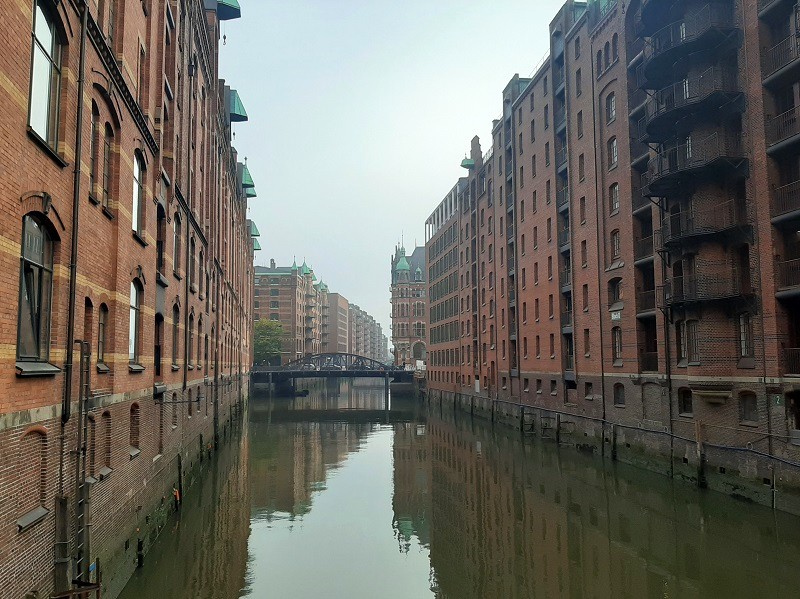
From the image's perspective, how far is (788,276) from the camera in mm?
→ 20312

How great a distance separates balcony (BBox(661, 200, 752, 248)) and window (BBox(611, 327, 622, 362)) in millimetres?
7734

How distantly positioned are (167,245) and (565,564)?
48.9ft

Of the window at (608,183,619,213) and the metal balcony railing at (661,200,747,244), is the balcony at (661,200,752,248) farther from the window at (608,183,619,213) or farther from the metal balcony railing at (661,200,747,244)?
the window at (608,183,619,213)

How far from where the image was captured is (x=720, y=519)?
18.8 metres

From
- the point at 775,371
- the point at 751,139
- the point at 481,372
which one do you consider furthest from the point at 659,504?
the point at 481,372

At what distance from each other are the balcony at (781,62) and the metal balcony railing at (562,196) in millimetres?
17130

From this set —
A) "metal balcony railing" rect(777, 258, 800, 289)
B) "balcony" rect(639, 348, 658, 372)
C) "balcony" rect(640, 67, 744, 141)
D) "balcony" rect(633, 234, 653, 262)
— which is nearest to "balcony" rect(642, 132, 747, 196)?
"balcony" rect(640, 67, 744, 141)

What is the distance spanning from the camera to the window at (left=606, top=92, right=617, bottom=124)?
31364mm

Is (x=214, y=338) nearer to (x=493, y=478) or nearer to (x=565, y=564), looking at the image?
(x=493, y=478)

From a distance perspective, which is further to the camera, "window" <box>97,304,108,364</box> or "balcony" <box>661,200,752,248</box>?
"balcony" <box>661,200,752,248</box>

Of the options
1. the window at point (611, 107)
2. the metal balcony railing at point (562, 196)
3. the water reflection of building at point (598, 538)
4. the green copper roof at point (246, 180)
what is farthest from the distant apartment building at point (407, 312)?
the water reflection of building at point (598, 538)

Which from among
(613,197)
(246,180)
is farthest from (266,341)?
(613,197)

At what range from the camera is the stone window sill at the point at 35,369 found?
8711mm

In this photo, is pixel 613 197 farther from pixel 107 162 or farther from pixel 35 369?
pixel 35 369
